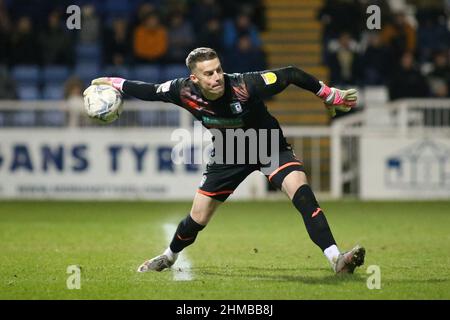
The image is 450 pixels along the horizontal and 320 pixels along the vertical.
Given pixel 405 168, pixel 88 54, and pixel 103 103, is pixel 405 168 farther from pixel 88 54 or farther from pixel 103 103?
pixel 103 103

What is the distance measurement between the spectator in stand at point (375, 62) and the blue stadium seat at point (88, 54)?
5334mm

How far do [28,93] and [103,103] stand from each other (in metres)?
11.6

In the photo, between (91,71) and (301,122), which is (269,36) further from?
(91,71)

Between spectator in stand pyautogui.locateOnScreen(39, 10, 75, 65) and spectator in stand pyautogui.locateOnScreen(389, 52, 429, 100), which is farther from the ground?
spectator in stand pyautogui.locateOnScreen(39, 10, 75, 65)

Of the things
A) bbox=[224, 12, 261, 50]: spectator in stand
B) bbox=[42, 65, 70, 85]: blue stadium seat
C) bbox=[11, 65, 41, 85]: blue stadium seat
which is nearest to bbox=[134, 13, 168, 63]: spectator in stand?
bbox=[224, 12, 261, 50]: spectator in stand

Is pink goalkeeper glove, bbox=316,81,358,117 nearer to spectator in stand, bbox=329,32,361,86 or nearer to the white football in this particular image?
the white football

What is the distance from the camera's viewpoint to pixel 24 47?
19875 mm

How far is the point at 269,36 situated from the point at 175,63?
9.11 feet

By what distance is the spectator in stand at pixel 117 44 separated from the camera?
20.1 metres

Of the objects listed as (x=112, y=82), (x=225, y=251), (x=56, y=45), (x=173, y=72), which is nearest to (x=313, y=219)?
(x=112, y=82)

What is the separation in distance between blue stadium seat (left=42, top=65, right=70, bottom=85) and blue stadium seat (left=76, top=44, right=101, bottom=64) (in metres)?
0.59

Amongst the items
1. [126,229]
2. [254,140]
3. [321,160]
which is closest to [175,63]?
[321,160]

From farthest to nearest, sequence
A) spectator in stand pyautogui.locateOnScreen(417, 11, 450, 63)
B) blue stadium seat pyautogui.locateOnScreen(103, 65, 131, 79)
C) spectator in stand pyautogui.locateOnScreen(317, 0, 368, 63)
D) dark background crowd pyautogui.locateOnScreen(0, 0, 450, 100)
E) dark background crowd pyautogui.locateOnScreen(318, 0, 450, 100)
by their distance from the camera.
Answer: spectator in stand pyautogui.locateOnScreen(417, 11, 450, 63)
spectator in stand pyautogui.locateOnScreen(317, 0, 368, 63)
blue stadium seat pyautogui.locateOnScreen(103, 65, 131, 79)
dark background crowd pyautogui.locateOnScreen(0, 0, 450, 100)
dark background crowd pyautogui.locateOnScreen(318, 0, 450, 100)

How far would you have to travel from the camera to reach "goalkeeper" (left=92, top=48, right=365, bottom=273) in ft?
27.1
